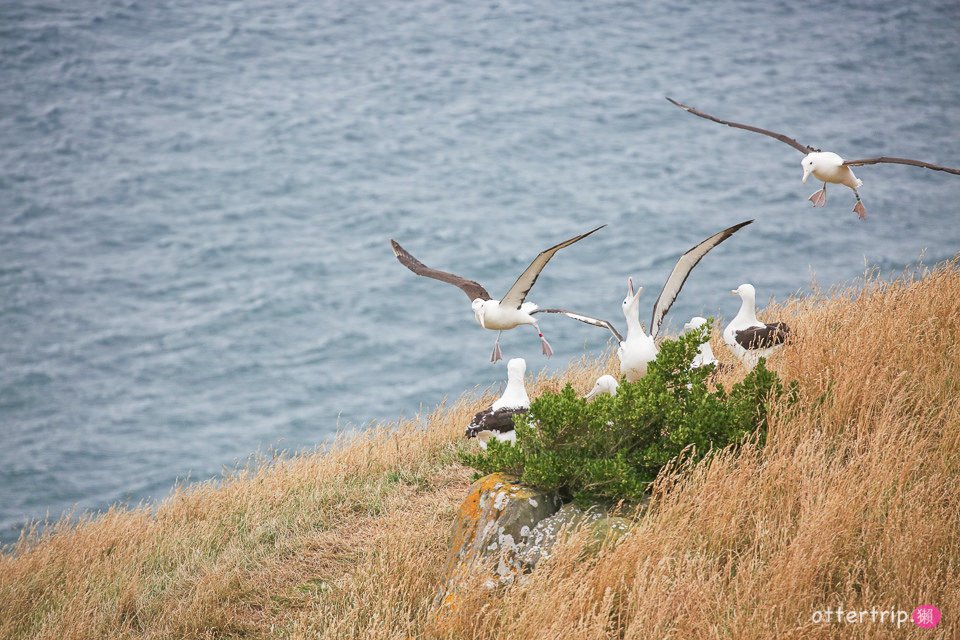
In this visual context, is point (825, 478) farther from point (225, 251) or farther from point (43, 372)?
point (225, 251)

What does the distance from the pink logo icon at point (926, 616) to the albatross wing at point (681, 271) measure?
2686 millimetres

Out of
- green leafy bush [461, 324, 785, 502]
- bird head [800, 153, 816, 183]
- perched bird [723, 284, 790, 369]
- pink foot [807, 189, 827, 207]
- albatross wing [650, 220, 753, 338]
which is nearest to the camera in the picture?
green leafy bush [461, 324, 785, 502]

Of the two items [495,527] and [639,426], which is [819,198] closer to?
[639,426]

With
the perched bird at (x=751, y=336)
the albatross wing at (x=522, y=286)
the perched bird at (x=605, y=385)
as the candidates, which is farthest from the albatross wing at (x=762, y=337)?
the albatross wing at (x=522, y=286)

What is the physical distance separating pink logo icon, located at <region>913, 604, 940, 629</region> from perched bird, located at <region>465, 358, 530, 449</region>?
12.1ft

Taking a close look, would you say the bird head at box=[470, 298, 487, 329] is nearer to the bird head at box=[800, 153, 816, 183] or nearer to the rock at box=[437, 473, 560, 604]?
the rock at box=[437, 473, 560, 604]

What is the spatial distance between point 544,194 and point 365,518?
57.4 metres

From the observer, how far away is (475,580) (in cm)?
602

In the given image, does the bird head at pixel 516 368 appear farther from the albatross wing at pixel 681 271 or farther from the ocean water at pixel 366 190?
the ocean water at pixel 366 190

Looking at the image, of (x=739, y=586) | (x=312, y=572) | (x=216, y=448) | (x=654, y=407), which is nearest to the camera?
(x=739, y=586)

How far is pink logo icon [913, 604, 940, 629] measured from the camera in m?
5.00

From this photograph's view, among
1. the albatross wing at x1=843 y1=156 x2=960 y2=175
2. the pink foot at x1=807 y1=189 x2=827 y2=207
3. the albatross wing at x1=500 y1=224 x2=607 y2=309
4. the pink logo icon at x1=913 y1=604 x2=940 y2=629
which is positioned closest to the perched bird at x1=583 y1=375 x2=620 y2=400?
the albatross wing at x1=500 y1=224 x2=607 y2=309

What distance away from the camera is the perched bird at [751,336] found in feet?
29.2

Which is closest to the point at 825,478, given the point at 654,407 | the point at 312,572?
the point at 654,407
